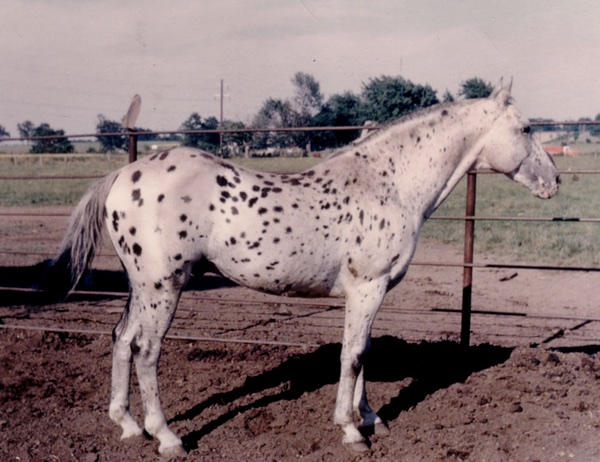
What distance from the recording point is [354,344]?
3729 millimetres

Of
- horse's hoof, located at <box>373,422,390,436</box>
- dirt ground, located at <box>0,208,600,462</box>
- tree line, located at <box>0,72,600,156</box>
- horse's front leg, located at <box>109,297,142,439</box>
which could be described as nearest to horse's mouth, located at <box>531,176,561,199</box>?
dirt ground, located at <box>0,208,600,462</box>

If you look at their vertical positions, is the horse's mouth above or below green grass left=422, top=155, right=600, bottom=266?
above

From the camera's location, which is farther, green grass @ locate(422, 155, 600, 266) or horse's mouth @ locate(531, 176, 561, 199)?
green grass @ locate(422, 155, 600, 266)

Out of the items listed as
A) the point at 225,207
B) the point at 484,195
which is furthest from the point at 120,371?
the point at 484,195

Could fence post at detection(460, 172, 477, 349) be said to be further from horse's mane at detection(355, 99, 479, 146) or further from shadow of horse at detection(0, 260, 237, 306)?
shadow of horse at detection(0, 260, 237, 306)

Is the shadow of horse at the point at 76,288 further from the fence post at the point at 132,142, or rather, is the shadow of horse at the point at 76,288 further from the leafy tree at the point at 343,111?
the leafy tree at the point at 343,111

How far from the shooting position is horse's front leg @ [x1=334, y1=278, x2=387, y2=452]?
3643 mm

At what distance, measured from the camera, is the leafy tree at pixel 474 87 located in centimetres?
3322

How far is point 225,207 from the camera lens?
344 centimetres

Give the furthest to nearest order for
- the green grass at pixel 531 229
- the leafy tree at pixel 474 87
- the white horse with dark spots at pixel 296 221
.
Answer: the leafy tree at pixel 474 87 → the green grass at pixel 531 229 → the white horse with dark spots at pixel 296 221

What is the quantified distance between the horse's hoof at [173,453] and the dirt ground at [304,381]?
0.13 m

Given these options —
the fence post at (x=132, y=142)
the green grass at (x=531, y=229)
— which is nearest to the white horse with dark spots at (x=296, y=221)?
the fence post at (x=132, y=142)

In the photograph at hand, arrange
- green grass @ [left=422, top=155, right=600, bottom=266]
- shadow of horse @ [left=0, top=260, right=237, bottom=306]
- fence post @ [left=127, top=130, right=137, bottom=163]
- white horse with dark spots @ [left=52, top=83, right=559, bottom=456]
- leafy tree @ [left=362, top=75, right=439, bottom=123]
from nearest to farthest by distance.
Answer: white horse with dark spots @ [left=52, top=83, right=559, bottom=456], fence post @ [left=127, top=130, right=137, bottom=163], shadow of horse @ [left=0, top=260, right=237, bottom=306], green grass @ [left=422, top=155, right=600, bottom=266], leafy tree @ [left=362, top=75, right=439, bottom=123]

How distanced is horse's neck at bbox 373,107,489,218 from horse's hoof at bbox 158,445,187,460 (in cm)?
214
